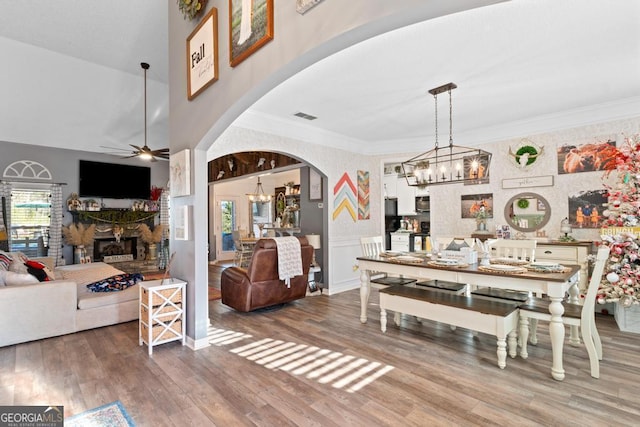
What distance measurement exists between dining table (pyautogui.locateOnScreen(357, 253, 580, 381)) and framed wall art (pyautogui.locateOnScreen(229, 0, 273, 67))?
2.51 m

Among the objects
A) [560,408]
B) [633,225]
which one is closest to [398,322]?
[560,408]

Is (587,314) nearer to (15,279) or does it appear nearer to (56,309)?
(56,309)

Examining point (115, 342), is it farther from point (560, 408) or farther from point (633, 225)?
point (633, 225)

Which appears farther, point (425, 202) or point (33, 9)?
point (425, 202)

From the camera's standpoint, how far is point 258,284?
4.05 m

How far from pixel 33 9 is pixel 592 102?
23.1 ft

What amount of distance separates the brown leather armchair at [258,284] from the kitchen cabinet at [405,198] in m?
4.84

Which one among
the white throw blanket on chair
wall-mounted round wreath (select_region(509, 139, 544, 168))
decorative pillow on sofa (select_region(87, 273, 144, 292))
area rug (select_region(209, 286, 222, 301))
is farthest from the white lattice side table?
wall-mounted round wreath (select_region(509, 139, 544, 168))

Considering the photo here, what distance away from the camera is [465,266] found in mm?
3055

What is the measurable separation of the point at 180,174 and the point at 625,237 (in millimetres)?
4787

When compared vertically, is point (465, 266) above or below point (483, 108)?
below

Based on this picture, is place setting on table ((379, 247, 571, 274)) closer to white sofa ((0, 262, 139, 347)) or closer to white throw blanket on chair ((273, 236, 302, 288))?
white throw blanket on chair ((273, 236, 302, 288))

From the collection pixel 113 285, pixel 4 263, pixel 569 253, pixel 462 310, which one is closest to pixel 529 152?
pixel 569 253

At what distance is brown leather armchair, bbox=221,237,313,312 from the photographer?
400cm
